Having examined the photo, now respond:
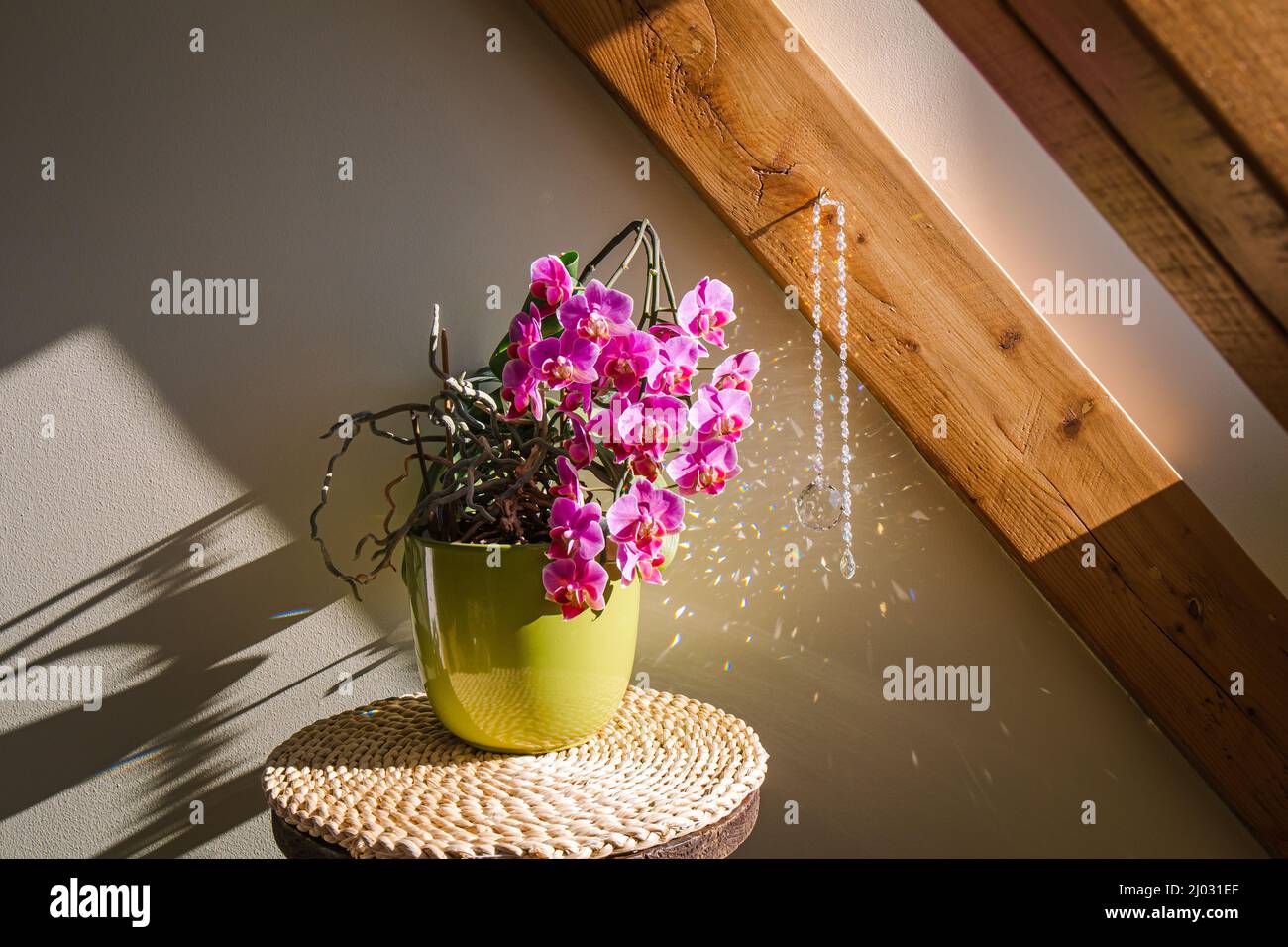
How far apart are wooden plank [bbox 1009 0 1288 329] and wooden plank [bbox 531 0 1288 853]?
0.51m

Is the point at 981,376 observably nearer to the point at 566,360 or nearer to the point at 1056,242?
the point at 1056,242

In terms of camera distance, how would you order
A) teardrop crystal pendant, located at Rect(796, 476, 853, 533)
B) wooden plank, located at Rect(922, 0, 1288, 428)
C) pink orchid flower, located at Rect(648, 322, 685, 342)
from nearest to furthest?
wooden plank, located at Rect(922, 0, 1288, 428) < pink orchid flower, located at Rect(648, 322, 685, 342) < teardrop crystal pendant, located at Rect(796, 476, 853, 533)

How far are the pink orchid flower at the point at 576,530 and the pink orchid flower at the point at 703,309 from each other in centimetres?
22

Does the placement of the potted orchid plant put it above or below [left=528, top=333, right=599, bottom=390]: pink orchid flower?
below

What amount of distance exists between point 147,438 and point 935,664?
1.15 metres

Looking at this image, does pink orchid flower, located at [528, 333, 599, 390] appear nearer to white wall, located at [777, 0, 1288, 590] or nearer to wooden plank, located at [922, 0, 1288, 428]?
wooden plank, located at [922, 0, 1288, 428]

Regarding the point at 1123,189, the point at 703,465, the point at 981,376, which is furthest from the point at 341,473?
the point at 1123,189

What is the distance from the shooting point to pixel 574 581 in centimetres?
84

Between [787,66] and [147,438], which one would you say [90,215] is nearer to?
[147,438]

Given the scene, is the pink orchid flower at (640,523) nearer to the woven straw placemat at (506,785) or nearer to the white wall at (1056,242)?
the woven straw placemat at (506,785)

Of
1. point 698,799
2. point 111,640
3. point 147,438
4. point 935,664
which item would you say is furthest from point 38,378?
point 935,664

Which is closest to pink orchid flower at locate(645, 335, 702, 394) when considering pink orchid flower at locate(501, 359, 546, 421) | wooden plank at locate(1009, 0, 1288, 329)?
pink orchid flower at locate(501, 359, 546, 421)

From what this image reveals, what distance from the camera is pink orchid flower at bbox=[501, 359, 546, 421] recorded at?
0.84m

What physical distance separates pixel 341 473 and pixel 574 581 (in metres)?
0.48
